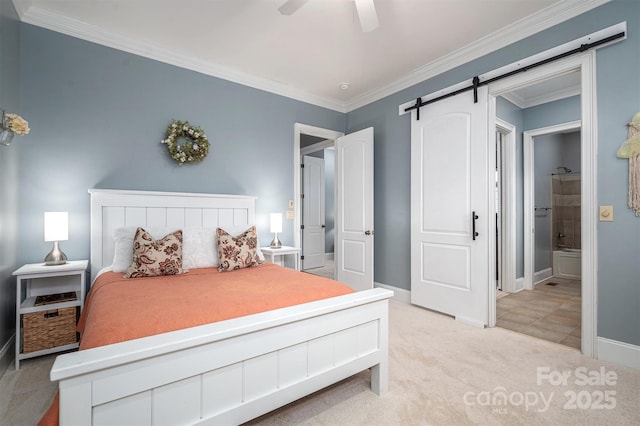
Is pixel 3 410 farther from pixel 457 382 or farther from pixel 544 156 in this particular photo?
pixel 544 156

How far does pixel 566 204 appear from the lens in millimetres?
5539

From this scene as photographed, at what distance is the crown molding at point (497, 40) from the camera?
8.02ft

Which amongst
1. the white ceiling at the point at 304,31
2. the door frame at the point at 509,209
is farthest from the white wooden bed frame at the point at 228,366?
the door frame at the point at 509,209

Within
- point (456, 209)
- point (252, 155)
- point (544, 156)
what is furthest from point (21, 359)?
point (544, 156)

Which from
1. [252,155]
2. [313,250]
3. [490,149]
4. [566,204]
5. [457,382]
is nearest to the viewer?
[457,382]

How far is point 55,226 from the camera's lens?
2.40 meters

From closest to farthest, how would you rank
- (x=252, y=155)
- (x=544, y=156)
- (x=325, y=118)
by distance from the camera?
(x=252, y=155), (x=325, y=118), (x=544, y=156)

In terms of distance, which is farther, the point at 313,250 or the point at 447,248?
the point at 313,250

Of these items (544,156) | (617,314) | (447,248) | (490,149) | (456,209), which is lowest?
(617,314)

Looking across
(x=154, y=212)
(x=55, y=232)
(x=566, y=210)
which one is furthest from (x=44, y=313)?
(x=566, y=210)

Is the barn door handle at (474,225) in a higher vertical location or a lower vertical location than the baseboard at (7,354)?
higher

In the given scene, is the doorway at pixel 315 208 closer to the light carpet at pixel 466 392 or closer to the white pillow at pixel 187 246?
the white pillow at pixel 187 246

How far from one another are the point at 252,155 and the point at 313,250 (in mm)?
3123

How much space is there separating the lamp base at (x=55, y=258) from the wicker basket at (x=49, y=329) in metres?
0.39
